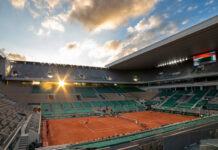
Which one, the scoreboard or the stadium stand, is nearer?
the stadium stand

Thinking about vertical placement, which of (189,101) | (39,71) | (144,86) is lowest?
(189,101)

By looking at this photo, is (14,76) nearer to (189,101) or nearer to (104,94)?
(104,94)

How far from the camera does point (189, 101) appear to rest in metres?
36.2

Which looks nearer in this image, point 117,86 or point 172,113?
point 172,113

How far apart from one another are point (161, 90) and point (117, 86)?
1799cm

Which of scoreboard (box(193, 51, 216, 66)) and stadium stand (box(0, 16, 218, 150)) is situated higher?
scoreboard (box(193, 51, 216, 66))

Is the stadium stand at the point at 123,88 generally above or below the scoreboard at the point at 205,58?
below

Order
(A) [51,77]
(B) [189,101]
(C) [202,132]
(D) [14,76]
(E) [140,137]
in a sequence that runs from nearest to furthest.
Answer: (E) [140,137] → (C) [202,132] → (B) [189,101] → (D) [14,76] → (A) [51,77]

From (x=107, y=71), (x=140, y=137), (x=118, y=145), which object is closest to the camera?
(x=118, y=145)

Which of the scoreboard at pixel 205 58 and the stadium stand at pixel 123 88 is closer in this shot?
the stadium stand at pixel 123 88

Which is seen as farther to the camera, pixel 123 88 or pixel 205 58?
pixel 123 88

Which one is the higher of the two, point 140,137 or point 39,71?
point 39,71

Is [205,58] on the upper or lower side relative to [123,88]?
upper

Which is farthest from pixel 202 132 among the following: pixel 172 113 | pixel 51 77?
pixel 51 77
